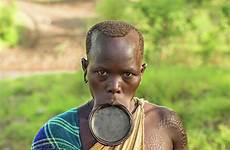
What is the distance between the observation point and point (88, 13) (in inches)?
595

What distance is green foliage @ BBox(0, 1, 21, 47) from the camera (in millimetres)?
11664

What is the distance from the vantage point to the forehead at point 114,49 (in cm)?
151

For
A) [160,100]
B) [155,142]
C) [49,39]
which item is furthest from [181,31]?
[155,142]

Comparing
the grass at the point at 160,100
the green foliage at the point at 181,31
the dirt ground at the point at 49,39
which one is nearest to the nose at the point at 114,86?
the grass at the point at 160,100

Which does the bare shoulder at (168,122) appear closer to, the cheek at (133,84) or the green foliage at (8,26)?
the cheek at (133,84)

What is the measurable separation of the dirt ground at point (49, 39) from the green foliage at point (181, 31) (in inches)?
87.6

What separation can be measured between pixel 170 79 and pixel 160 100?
0.44 meters

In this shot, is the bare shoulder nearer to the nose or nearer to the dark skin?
the dark skin

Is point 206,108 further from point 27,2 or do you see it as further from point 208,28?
point 27,2

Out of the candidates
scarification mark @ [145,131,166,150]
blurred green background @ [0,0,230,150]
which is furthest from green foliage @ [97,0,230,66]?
scarification mark @ [145,131,166,150]

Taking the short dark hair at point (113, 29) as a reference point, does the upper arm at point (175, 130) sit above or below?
below

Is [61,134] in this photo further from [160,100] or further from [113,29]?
[160,100]

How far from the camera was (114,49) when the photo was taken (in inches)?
59.4

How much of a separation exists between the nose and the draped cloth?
0.45ft
